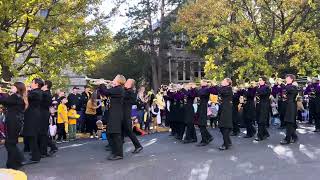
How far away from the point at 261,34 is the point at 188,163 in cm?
1687

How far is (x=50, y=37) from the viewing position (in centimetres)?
1644

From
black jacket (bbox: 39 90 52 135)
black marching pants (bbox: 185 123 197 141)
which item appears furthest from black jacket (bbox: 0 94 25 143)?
black marching pants (bbox: 185 123 197 141)

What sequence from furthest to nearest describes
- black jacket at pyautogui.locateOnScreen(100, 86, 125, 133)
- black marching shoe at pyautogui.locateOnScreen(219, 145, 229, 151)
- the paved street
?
1. black marching shoe at pyautogui.locateOnScreen(219, 145, 229, 151)
2. black jacket at pyautogui.locateOnScreen(100, 86, 125, 133)
3. the paved street

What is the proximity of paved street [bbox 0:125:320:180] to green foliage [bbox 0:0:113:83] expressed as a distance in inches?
209

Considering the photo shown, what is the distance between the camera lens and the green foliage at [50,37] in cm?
1565

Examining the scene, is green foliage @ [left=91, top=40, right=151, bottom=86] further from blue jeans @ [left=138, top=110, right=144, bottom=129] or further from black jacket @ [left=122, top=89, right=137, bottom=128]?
black jacket @ [left=122, top=89, right=137, bottom=128]

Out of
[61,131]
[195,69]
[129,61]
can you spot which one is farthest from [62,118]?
[195,69]

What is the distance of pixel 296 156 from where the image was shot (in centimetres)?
989

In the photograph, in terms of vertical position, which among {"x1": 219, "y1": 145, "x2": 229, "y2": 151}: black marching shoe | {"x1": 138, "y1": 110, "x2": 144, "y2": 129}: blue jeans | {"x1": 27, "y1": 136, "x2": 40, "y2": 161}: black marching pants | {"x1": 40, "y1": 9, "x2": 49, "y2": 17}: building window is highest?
{"x1": 40, "y1": 9, "x2": 49, "y2": 17}: building window

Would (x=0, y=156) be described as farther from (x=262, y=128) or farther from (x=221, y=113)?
Result: (x=262, y=128)

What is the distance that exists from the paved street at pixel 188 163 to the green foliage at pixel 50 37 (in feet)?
17.4

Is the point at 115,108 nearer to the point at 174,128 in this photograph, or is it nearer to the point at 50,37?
the point at 174,128

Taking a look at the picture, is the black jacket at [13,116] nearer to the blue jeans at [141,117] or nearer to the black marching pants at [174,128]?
the black marching pants at [174,128]

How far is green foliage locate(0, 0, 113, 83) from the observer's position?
15648 millimetres
